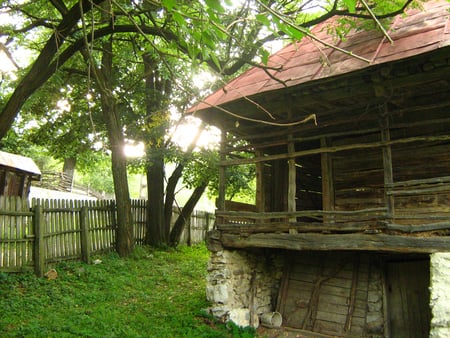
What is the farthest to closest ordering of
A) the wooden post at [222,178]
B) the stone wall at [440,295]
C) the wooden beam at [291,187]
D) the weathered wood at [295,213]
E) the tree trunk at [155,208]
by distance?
the tree trunk at [155,208] < the wooden post at [222,178] < the wooden beam at [291,187] < the weathered wood at [295,213] < the stone wall at [440,295]

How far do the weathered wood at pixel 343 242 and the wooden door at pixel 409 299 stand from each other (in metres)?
1.70

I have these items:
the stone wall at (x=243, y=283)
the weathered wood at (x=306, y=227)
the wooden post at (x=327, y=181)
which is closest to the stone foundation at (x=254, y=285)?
the stone wall at (x=243, y=283)

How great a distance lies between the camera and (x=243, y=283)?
822 centimetres

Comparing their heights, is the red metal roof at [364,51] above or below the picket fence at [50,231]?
above

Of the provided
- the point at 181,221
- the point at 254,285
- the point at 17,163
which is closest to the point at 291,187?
the point at 254,285

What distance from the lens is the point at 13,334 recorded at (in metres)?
5.98

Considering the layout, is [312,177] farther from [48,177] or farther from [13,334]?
[48,177]

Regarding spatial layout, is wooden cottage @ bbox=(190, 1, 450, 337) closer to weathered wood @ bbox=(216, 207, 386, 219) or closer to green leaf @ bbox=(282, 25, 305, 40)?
weathered wood @ bbox=(216, 207, 386, 219)

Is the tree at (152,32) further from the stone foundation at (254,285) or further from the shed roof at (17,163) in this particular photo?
the shed roof at (17,163)

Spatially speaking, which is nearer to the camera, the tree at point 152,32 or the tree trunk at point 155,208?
the tree at point 152,32

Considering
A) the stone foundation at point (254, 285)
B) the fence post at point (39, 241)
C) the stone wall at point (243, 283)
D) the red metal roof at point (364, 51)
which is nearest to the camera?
the red metal roof at point (364, 51)

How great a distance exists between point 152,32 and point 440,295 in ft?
19.5

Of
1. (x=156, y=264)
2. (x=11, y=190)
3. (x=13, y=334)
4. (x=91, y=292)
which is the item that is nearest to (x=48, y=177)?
(x=11, y=190)

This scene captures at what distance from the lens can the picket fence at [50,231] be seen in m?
8.37
